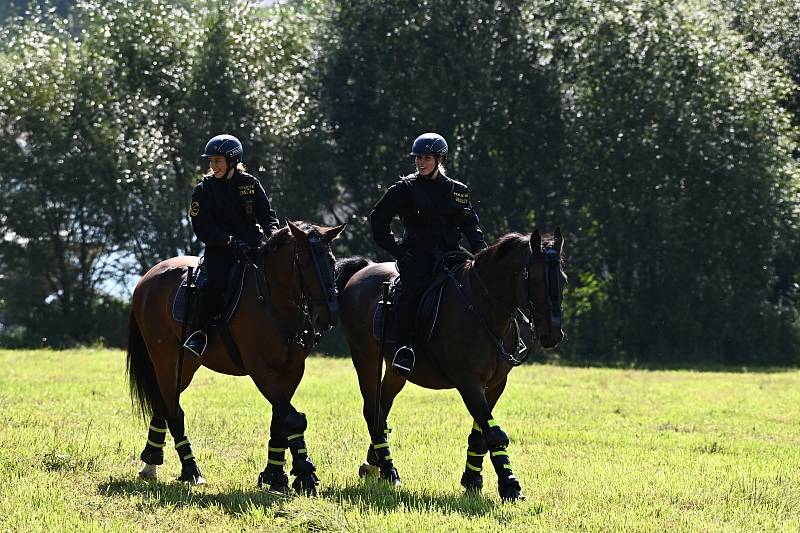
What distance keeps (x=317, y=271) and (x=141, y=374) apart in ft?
10.1

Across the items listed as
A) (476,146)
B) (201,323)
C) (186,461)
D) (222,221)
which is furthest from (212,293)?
(476,146)

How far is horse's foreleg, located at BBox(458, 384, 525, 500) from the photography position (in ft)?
34.3

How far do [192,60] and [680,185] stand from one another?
53.3ft

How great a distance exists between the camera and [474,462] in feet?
36.6

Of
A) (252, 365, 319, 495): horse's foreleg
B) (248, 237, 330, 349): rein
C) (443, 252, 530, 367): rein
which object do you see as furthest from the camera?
(443, 252, 530, 367): rein

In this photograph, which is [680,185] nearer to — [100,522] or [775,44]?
[775,44]

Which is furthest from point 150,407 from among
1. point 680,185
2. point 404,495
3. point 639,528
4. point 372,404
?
point 680,185

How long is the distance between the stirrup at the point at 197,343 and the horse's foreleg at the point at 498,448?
2604mm

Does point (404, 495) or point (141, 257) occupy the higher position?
point (141, 257)

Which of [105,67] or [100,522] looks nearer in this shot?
[100,522]

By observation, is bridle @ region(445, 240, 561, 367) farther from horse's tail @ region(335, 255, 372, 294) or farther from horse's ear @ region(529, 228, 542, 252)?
horse's tail @ region(335, 255, 372, 294)

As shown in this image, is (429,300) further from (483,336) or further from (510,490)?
(510,490)

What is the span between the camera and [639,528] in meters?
9.23

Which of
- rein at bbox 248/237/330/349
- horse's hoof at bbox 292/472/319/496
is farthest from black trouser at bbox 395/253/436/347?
horse's hoof at bbox 292/472/319/496
